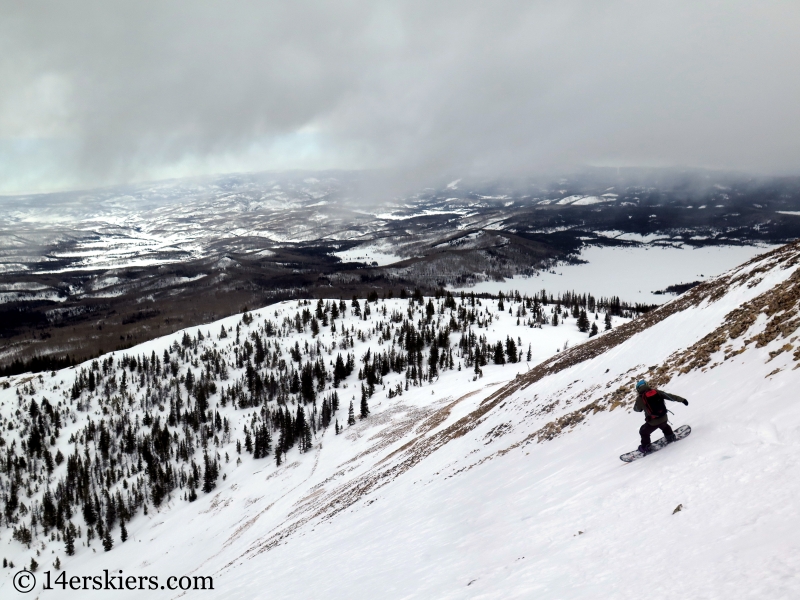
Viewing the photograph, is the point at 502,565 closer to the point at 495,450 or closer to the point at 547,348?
the point at 495,450

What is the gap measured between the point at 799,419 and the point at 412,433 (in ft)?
125

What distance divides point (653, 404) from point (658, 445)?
140 centimetres

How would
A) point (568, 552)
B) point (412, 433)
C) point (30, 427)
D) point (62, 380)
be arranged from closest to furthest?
point (568, 552)
point (412, 433)
point (30, 427)
point (62, 380)

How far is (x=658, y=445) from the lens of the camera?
1240 centimetres

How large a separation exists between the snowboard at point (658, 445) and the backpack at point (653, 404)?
1.00m

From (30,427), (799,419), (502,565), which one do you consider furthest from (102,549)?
(799,419)

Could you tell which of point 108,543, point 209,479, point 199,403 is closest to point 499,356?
point 209,479

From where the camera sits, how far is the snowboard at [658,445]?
12.4 metres

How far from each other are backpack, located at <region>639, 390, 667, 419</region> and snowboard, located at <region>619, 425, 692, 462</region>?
100 cm

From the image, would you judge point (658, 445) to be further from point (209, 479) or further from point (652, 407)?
point (209, 479)

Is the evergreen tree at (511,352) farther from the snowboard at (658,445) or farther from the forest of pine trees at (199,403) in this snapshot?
the snowboard at (658,445)

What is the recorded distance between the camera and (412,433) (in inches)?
1775

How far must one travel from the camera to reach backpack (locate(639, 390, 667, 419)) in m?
12.0

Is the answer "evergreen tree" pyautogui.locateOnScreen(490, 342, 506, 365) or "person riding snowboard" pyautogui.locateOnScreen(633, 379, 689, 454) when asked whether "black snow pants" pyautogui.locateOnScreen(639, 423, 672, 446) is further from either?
"evergreen tree" pyautogui.locateOnScreen(490, 342, 506, 365)
